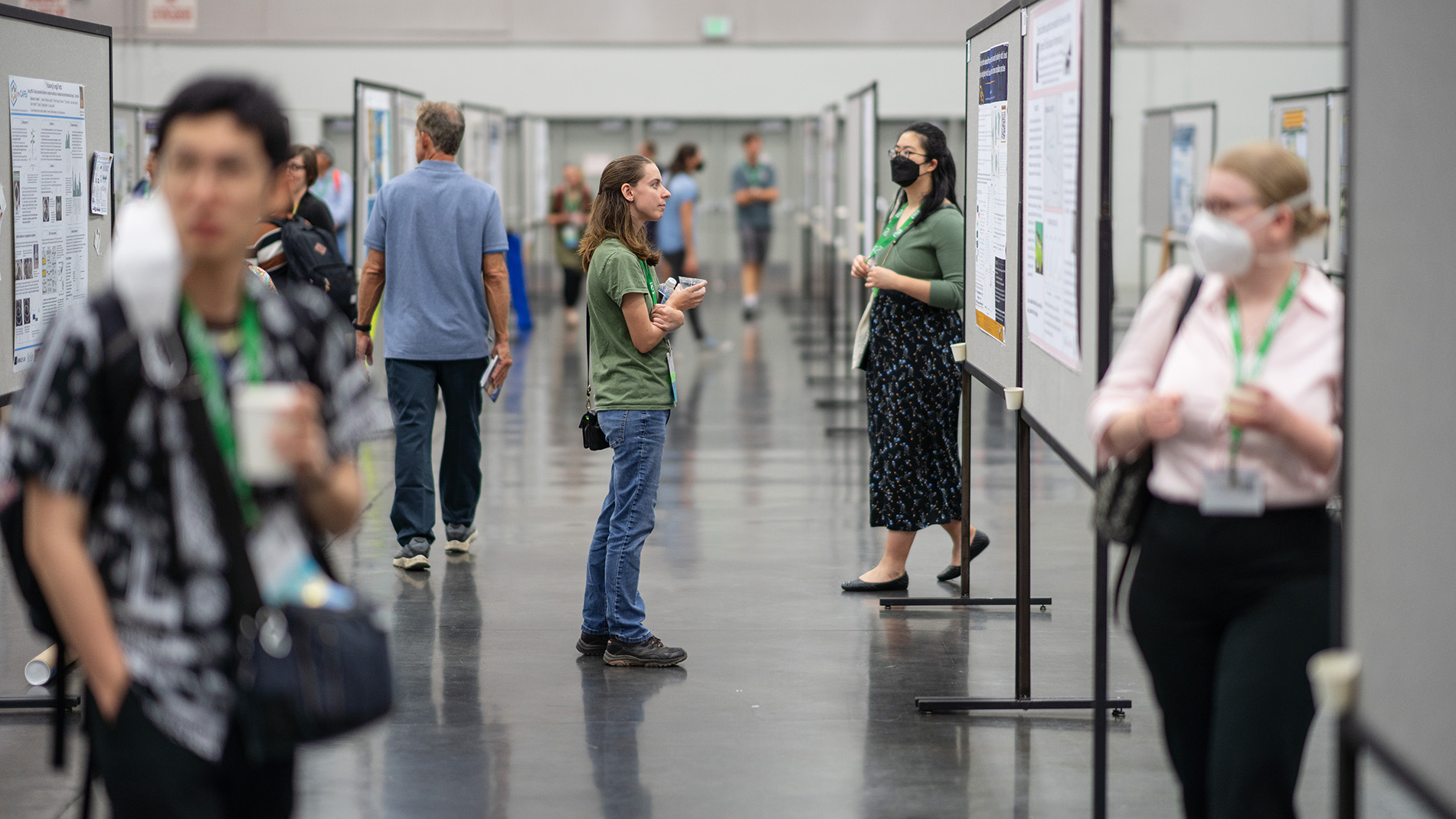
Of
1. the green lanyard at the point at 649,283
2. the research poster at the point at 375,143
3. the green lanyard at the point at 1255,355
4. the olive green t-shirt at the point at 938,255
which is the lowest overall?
the green lanyard at the point at 1255,355

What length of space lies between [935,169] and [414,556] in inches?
101

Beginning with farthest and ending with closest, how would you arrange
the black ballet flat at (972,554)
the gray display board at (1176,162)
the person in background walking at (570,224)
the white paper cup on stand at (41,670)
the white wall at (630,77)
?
1. the white wall at (630,77)
2. the person in background walking at (570,224)
3. the gray display board at (1176,162)
4. the black ballet flat at (972,554)
5. the white paper cup on stand at (41,670)

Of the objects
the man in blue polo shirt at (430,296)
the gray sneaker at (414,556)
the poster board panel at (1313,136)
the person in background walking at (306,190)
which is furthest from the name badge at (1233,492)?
the poster board panel at (1313,136)

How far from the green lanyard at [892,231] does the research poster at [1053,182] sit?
156 centimetres

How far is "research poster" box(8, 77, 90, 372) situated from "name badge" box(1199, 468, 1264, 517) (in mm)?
3317

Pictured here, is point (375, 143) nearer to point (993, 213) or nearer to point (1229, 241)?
point (993, 213)

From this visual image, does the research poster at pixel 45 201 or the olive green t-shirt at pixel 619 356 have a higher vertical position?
the research poster at pixel 45 201

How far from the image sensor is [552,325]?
1652cm

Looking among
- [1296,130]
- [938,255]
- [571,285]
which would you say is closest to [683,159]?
[571,285]

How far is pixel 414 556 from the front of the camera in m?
5.97

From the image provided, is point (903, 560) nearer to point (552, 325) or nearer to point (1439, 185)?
point (1439, 185)

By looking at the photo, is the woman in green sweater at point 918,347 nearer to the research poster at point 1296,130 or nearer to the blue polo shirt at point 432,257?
the blue polo shirt at point 432,257

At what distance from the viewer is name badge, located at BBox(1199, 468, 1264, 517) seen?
2.40 meters

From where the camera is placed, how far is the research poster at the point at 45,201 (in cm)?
416
